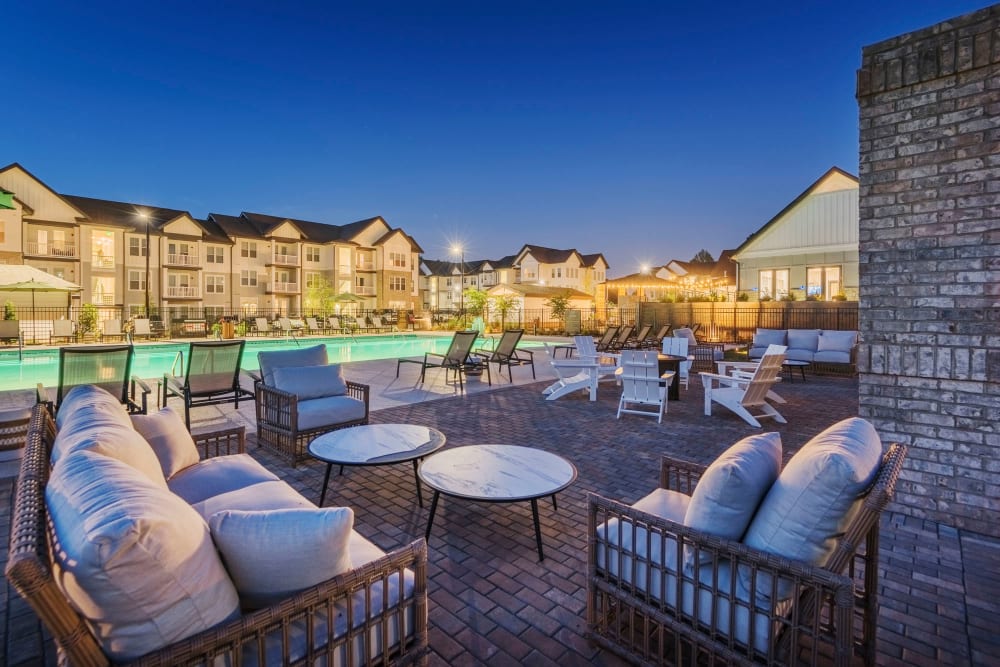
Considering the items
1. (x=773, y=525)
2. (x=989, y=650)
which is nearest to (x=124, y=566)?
(x=773, y=525)

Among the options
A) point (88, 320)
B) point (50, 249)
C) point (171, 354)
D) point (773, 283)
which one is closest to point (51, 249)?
point (50, 249)

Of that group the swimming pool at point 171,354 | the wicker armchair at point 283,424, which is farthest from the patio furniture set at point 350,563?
the swimming pool at point 171,354

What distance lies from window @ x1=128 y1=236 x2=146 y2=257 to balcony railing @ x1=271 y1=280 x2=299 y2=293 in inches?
304

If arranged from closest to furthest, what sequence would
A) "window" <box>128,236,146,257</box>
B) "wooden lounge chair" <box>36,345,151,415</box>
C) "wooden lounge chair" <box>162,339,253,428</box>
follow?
"wooden lounge chair" <box>36,345,151,415</box> → "wooden lounge chair" <box>162,339,253,428</box> → "window" <box>128,236,146,257</box>

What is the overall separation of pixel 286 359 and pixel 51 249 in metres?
31.1

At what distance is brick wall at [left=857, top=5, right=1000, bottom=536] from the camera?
11.0 ft

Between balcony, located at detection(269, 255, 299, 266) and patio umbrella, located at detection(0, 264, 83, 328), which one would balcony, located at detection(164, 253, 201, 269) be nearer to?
balcony, located at detection(269, 255, 299, 266)

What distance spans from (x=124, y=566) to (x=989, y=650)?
3381 mm

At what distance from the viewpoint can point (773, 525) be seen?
180 centimetres

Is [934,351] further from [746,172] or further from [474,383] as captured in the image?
[746,172]

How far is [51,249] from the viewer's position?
26812 mm

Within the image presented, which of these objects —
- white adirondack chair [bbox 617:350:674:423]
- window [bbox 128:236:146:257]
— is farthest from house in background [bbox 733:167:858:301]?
window [bbox 128:236:146:257]

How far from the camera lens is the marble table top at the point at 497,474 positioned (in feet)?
9.56

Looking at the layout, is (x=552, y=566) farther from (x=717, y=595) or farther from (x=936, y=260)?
(x=936, y=260)
